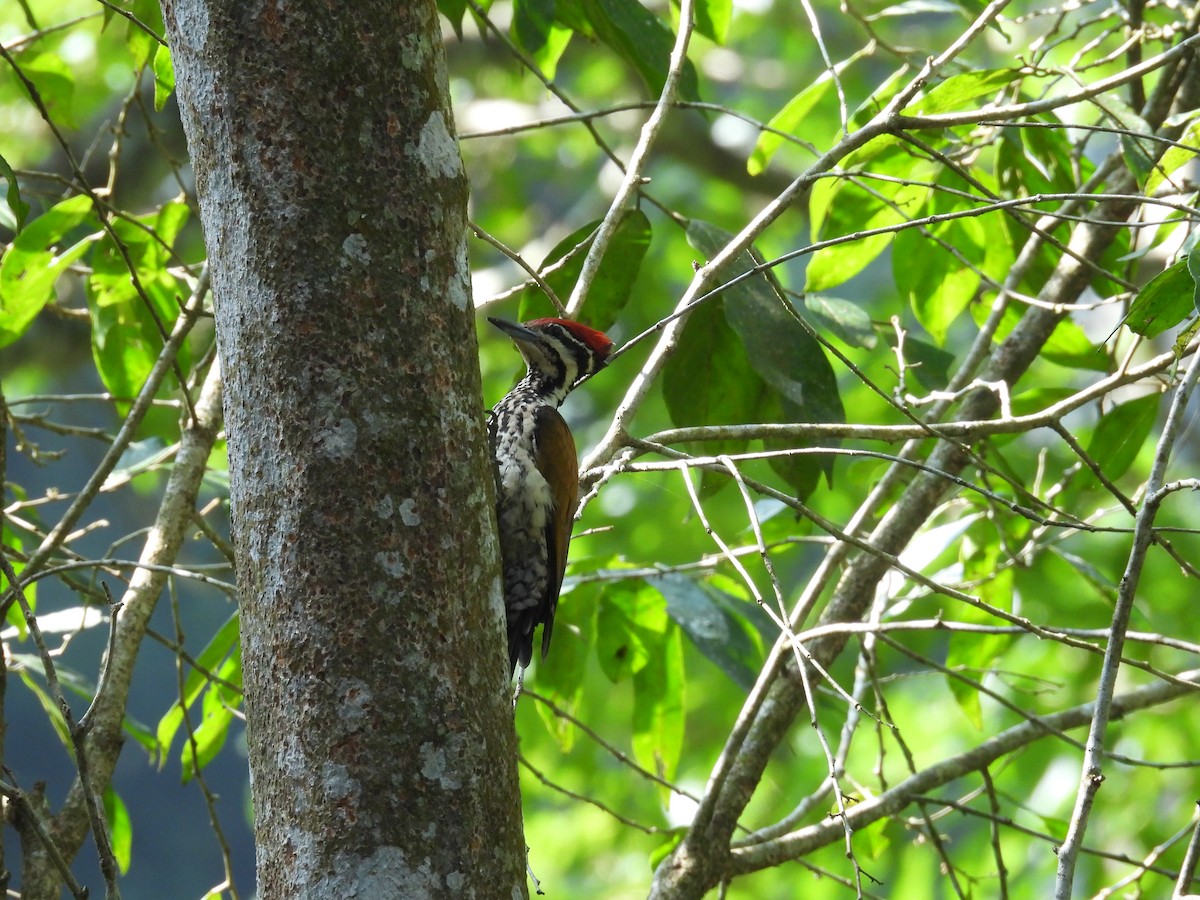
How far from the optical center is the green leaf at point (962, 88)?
2.22 metres

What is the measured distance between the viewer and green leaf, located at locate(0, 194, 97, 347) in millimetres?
2584

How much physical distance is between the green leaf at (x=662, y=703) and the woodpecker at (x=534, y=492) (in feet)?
0.79

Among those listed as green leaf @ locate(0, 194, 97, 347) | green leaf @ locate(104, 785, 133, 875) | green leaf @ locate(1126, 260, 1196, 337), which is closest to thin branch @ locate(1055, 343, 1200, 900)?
green leaf @ locate(1126, 260, 1196, 337)

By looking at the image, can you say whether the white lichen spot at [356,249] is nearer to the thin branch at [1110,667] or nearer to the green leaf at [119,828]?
the thin branch at [1110,667]

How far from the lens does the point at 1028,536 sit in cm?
312

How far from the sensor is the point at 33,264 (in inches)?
105

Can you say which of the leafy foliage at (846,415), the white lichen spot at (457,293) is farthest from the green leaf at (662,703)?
the white lichen spot at (457,293)

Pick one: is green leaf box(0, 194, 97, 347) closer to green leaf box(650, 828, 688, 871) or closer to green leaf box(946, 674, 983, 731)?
green leaf box(650, 828, 688, 871)

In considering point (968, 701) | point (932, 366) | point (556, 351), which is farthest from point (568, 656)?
point (932, 366)

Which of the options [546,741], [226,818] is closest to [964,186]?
[546,741]

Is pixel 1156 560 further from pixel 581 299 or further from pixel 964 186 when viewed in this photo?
pixel 581 299

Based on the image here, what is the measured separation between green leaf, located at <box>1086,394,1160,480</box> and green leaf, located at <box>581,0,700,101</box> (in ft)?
3.62

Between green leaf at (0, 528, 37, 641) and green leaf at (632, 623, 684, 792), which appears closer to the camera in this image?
green leaf at (0, 528, 37, 641)

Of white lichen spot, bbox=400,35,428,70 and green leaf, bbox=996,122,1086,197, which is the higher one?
green leaf, bbox=996,122,1086,197
